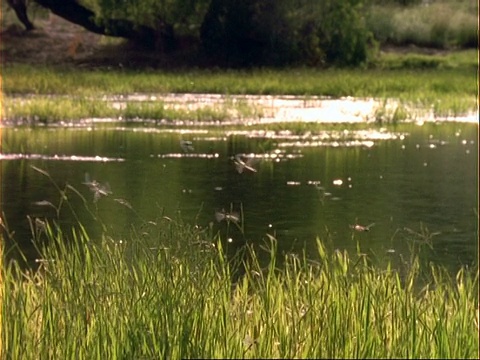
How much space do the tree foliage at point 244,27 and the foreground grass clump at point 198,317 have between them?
1586 centimetres

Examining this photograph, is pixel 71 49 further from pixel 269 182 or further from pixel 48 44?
pixel 269 182

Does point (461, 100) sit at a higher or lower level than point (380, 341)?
lower

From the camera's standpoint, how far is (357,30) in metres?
25.6

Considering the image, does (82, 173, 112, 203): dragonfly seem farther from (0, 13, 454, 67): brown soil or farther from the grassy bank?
(0, 13, 454, 67): brown soil

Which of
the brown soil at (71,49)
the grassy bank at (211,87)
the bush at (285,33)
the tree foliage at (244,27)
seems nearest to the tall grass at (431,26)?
the brown soil at (71,49)

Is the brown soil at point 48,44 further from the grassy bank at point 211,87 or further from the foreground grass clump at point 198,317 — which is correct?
the foreground grass clump at point 198,317

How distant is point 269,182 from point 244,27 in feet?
43.4

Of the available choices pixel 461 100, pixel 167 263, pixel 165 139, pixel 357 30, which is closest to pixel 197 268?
pixel 167 263

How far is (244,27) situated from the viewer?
2211 cm

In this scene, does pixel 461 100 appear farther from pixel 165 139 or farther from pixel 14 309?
pixel 14 309

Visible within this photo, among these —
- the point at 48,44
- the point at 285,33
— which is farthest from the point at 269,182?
the point at 48,44

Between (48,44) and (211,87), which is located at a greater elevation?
(211,87)

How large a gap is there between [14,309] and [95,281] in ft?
1.05

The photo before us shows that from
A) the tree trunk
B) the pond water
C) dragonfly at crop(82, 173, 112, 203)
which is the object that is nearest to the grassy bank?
the pond water
